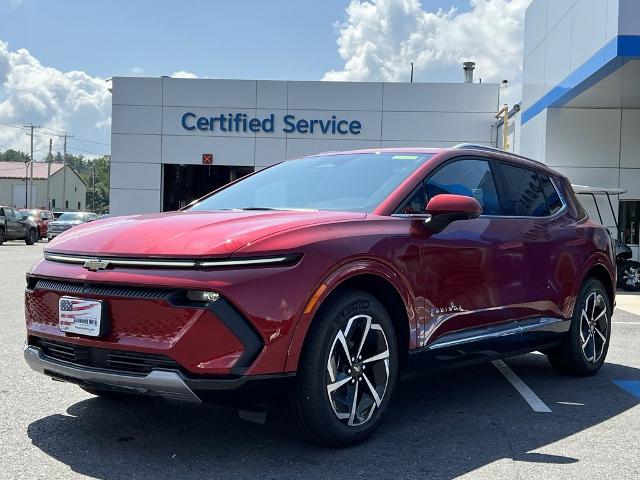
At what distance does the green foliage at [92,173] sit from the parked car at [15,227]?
285 feet

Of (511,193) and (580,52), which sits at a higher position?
(580,52)

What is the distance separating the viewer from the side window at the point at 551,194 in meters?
5.64

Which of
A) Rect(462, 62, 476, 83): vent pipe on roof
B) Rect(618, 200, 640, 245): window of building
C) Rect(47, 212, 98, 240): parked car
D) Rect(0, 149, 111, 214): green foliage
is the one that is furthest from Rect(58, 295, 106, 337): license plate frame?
Rect(0, 149, 111, 214): green foliage

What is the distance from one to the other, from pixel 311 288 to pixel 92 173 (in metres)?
161

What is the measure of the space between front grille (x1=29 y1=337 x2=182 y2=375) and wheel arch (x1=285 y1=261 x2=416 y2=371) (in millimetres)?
599

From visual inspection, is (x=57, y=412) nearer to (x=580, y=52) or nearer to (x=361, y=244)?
(x=361, y=244)

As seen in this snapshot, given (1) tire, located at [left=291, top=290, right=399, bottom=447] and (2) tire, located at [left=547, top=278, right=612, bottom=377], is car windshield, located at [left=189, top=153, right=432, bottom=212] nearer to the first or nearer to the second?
(1) tire, located at [left=291, top=290, right=399, bottom=447]

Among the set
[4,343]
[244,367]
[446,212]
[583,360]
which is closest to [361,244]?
[446,212]

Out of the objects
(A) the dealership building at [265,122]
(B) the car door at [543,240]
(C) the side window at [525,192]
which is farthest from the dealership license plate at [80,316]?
(A) the dealership building at [265,122]

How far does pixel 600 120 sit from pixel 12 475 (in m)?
17.1

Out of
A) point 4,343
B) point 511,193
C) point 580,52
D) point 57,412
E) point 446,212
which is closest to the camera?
point 446,212

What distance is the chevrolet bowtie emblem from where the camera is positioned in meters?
3.40

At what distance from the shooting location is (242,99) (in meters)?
23.6

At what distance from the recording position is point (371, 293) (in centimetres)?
388
